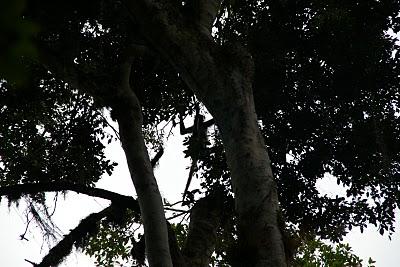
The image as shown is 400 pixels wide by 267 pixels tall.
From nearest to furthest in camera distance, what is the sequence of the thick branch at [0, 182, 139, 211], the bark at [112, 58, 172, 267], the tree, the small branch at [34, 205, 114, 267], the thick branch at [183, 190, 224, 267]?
the bark at [112, 58, 172, 267] → the thick branch at [0, 182, 139, 211] → the small branch at [34, 205, 114, 267] → the thick branch at [183, 190, 224, 267] → the tree

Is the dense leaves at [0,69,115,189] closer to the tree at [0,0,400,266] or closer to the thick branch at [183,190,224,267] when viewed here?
the tree at [0,0,400,266]

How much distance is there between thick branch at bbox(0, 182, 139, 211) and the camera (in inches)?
230

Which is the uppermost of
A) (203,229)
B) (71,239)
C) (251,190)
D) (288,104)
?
(288,104)

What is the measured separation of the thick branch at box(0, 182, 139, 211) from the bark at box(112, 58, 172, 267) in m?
0.48

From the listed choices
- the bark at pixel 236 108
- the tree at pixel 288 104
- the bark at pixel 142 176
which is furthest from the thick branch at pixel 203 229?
the bark at pixel 236 108

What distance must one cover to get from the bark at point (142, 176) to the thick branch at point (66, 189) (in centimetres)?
48

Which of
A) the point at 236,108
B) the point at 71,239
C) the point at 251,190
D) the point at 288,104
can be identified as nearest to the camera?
the point at 251,190

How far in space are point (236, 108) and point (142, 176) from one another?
1.78 meters

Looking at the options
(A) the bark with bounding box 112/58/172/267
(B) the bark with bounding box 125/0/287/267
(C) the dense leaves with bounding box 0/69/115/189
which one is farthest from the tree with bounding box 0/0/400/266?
(B) the bark with bounding box 125/0/287/267

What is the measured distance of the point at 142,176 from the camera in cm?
564

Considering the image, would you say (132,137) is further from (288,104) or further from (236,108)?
(288,104)

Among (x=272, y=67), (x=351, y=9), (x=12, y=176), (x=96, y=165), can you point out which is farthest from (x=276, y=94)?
(x=12, y=176)

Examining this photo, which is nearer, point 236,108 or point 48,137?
point 236,108

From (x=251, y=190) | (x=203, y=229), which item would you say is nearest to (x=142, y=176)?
(x=251, y=190)
